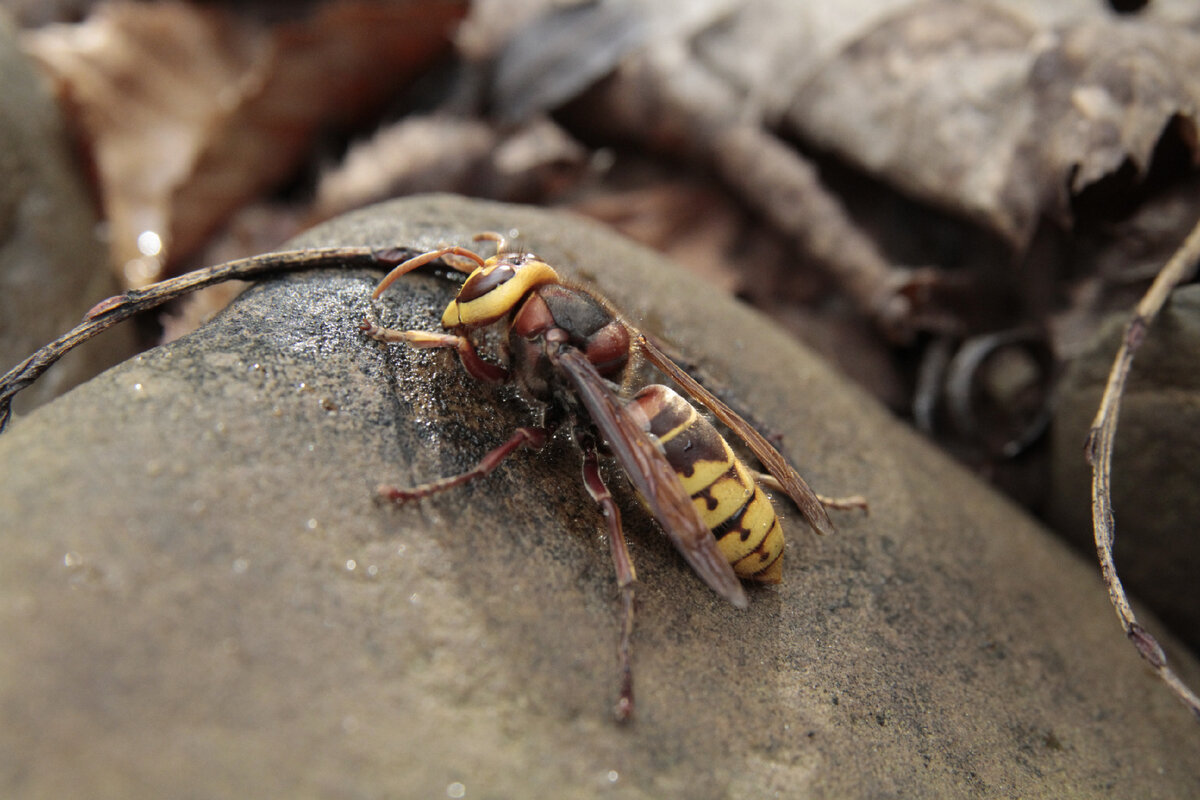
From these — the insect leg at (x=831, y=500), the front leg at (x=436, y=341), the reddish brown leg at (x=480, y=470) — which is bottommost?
the insect leg at (x=831, y=500)

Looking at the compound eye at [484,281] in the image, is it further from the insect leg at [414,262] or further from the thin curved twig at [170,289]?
the thin curved twig at [170,289]

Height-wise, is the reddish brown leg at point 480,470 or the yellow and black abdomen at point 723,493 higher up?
the reddish brown leg at point 480,470

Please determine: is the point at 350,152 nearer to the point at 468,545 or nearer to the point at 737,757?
the point at 468,545

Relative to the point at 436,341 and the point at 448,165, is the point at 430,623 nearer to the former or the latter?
the point at 436,341

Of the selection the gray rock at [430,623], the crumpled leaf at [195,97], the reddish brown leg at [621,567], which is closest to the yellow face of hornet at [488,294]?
the gray rock at [430,623]

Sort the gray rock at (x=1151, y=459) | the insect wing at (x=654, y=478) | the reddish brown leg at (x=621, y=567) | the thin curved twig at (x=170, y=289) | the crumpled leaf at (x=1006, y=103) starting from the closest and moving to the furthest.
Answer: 1. the reddish brown leg at (x=621, y=567)
2. the insect wing at (x=654, y=478)
3. the thin curved twig at (x=170, y=289)
4. the gray rock at (x=1151, y=459)
5. the crumpled leaf at (x=1006, y=103)

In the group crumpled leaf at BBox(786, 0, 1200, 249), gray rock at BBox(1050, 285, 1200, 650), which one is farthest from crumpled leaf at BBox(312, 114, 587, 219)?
gray rock at BBox(1050, 285, 1200, 650)

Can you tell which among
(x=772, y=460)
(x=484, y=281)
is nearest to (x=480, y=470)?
(x=484, y=281)

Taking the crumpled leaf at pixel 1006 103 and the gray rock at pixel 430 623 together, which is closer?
the gray rock at pixel 430 623
